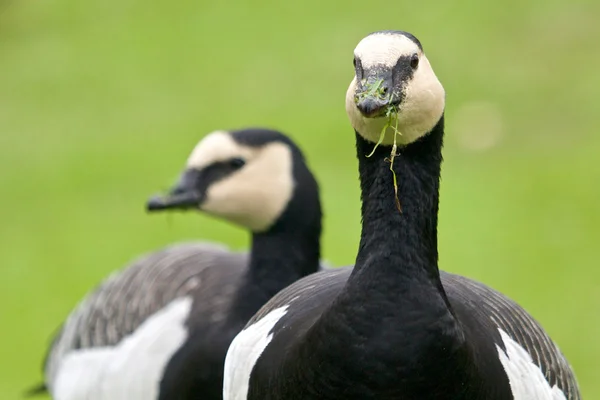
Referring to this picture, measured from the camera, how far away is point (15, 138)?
6.95 metres

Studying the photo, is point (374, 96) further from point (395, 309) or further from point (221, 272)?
point (221, 272)

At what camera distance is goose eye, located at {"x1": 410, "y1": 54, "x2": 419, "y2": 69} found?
6.61 feet

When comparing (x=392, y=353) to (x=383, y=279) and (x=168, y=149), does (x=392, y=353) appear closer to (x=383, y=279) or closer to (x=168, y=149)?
(x=383, y=279)

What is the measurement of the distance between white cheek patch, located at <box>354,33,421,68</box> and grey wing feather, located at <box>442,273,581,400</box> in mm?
553

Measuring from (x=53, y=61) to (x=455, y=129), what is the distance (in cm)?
291

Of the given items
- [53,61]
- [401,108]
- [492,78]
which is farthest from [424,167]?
[53,61]

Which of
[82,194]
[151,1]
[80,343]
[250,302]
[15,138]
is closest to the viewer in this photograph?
[250,302]

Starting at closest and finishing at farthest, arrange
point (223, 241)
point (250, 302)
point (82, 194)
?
point (250, 302)
point (223, 241)
point (82, 194)

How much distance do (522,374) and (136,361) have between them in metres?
1.41

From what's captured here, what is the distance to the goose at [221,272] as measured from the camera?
3074mm

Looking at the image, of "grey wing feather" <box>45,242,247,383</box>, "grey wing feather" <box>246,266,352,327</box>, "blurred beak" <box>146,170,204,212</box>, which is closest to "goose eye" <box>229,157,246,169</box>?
"blurred beak" <box>146,170,204,212</box>

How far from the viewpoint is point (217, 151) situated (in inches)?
126

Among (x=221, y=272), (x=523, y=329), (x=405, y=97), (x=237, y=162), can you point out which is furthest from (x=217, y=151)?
(x=405, y=97)

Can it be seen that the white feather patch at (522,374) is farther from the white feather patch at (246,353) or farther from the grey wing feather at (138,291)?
the grey wing feather at (138,291)
